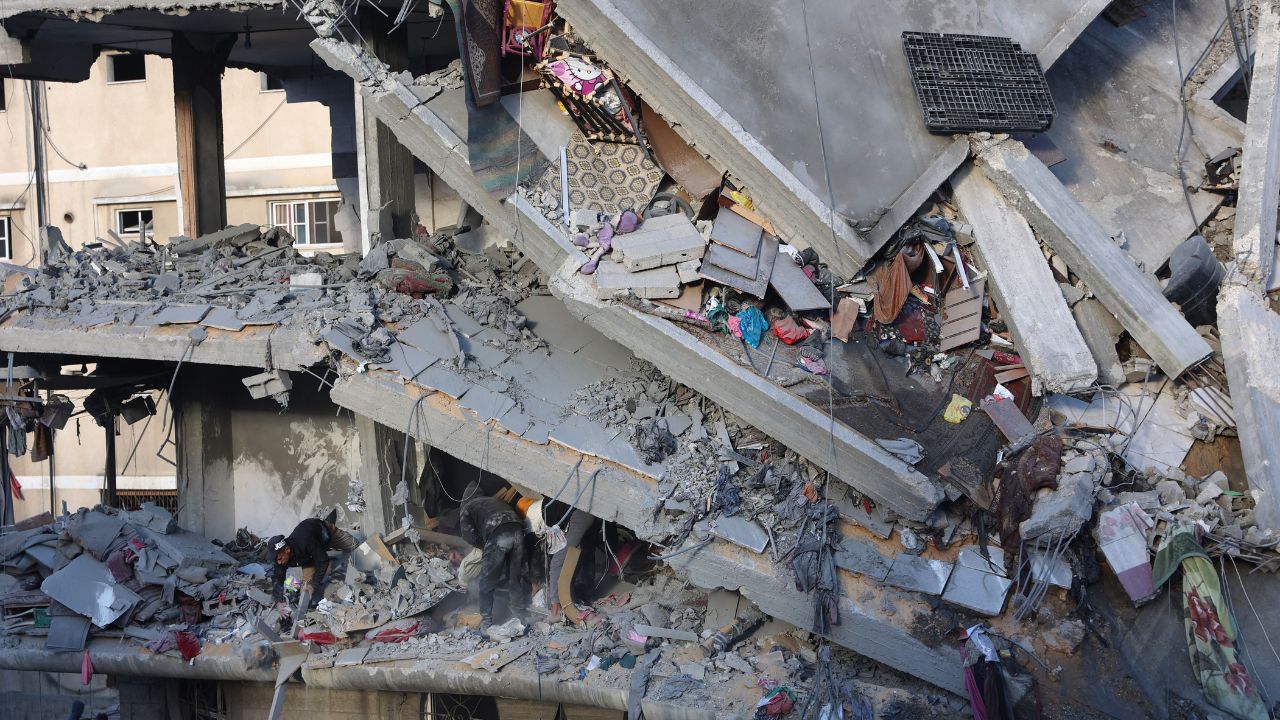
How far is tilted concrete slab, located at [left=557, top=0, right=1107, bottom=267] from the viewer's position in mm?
9711

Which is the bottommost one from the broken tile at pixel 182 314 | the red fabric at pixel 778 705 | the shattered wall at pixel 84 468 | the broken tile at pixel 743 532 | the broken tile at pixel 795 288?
the shattered wall at pixel 84 468

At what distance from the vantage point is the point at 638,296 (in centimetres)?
967

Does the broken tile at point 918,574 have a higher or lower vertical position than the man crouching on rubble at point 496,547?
higher

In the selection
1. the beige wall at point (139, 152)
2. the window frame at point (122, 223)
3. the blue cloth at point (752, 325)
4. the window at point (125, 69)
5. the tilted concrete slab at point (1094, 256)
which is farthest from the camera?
the window at point (125, 69)

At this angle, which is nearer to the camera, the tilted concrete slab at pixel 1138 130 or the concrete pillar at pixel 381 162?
the tilted concrete slab at pixel 1138 130

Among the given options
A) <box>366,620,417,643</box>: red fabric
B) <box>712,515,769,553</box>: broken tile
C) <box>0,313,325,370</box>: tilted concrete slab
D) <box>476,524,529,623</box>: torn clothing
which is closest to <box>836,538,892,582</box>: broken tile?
<box>712,515,769,553</box>: broken tile

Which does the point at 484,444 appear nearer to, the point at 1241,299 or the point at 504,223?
the point at 504,223

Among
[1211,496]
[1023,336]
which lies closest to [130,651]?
[1023,336]

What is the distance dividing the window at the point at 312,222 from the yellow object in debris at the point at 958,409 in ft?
55.0

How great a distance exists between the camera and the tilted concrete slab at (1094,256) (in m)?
9.35

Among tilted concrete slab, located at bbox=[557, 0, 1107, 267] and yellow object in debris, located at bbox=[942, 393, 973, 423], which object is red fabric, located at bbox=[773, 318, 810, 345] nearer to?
tilted concrete slab, located at bbox=[557, 0, 1107, 267]

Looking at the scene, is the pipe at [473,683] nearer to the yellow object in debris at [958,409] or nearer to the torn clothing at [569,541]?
the torn clothing at [569,541]

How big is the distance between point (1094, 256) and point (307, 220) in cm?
1794

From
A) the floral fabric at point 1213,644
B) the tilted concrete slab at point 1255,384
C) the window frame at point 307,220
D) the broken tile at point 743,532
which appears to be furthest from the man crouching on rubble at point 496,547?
the window frame at point 307,220
